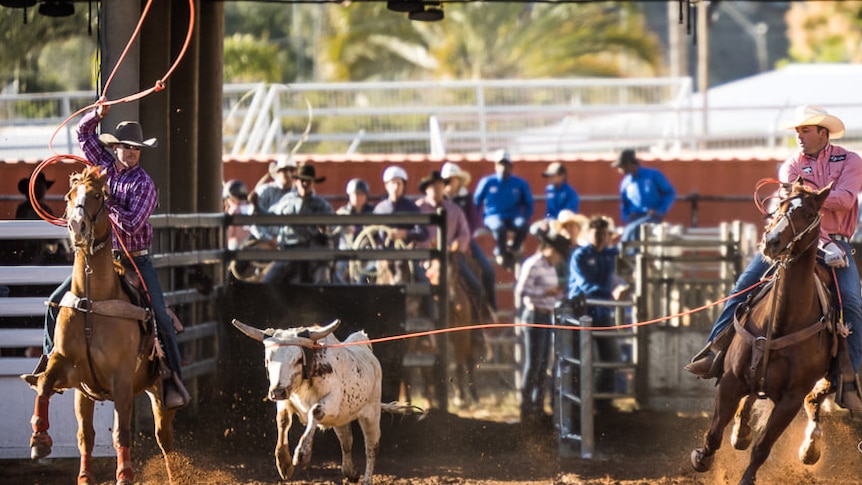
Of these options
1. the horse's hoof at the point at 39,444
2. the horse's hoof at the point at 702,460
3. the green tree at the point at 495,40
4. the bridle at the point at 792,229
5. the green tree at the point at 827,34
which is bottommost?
the horse's hoof at the point at 702,460

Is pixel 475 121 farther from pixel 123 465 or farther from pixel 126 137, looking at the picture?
pixel 123 465

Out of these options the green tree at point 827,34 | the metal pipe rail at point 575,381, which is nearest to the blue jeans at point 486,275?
the metal pipe rail at point 575,381

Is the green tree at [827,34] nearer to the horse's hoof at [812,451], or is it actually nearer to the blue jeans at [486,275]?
the blue jeans at [486,275]

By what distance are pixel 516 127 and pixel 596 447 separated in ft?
37.0

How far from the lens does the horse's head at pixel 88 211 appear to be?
298 inches

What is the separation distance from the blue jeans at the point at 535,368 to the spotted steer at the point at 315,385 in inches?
Result: 134

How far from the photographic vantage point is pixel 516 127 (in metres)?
21.8

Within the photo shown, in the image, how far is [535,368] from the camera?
11.9 metres

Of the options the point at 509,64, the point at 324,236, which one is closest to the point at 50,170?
the point at 324,236

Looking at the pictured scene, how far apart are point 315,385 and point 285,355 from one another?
35 centimetres

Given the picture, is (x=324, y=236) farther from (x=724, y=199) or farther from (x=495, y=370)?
(x=724, y=199)

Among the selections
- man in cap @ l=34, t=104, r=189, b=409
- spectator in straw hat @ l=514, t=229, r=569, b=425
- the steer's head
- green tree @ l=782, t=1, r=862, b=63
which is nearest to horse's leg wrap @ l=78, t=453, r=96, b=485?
man in cap @ l=34, t=104, r=189, b=409

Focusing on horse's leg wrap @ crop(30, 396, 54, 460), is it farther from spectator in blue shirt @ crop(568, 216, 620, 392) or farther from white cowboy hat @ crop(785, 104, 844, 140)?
spectator in blue shirt @ crop(568, 216, 620, 392)

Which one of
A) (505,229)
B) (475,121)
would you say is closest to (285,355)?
(505,229)
